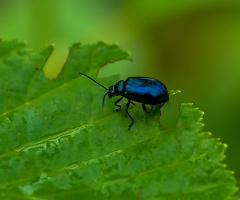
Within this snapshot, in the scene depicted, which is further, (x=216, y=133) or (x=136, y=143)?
(x=216, y=133)

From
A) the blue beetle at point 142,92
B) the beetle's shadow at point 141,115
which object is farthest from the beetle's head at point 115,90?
the beetle's shadow at point 141,115

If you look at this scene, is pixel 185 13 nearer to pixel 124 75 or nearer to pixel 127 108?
pixel 124 75

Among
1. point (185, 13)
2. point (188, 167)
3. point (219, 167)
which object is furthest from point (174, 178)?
point (185, 13)

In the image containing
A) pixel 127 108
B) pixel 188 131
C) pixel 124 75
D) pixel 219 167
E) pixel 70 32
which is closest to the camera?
pixel 219 167

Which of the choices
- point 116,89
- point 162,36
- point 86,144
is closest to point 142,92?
point 116,89

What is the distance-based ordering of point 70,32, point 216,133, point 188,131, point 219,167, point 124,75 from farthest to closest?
point 70,32, point 124,75, point 216,133, point 188,131, point 219,167

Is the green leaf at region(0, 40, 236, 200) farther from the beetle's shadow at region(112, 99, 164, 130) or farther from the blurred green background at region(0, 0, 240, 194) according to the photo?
the blurred green background at region(0, 0, 240, 194)

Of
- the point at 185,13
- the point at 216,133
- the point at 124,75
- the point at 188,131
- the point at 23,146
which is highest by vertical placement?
the point at 185,13
